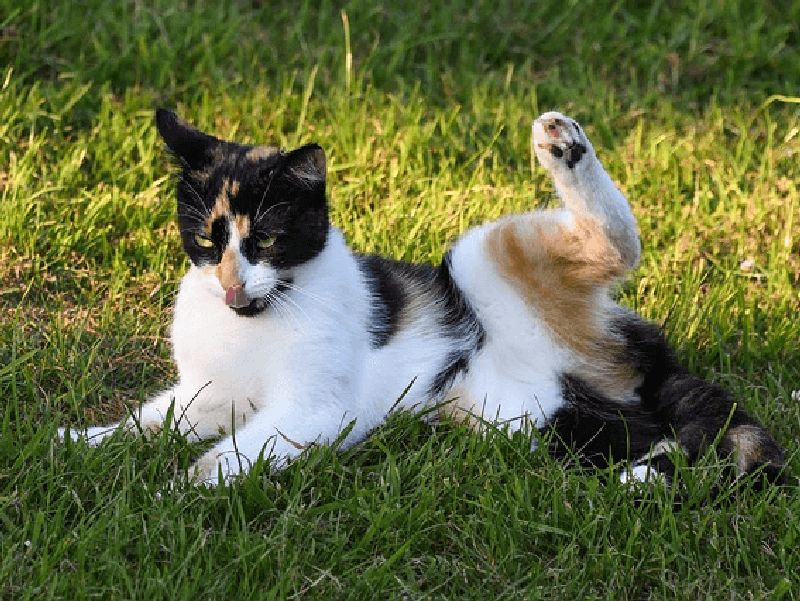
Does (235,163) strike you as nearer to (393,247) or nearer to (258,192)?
(258,192)

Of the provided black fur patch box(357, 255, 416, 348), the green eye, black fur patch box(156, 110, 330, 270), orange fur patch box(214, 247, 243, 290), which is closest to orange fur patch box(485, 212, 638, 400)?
black fur patch box(357, 255, 416, 348)

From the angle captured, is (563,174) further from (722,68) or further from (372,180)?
(722,68)

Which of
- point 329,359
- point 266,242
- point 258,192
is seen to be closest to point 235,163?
point 258,192

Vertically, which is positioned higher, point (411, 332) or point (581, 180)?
point (581, 180)

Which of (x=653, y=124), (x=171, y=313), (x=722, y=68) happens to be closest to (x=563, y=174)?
(x=171, y=313)

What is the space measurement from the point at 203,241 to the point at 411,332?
0.65 metres

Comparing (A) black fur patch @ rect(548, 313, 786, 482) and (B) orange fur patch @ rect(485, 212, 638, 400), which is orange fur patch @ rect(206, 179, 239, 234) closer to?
(B) orange fur patch @ rect(485, 212, 638, 400)

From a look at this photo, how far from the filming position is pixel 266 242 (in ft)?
9.60

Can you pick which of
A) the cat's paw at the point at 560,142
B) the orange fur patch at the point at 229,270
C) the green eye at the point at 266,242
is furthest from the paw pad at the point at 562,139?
the orange fur patch at the point at 229,270

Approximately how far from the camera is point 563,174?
3.09 meters

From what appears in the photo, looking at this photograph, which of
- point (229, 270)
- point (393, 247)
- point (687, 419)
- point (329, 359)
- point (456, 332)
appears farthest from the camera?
point (393, 247)

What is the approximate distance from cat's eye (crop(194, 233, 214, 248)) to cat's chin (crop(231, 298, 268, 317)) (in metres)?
0.17

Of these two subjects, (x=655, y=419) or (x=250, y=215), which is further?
(x=655, y=419)

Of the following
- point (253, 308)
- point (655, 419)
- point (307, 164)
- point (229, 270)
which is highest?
point (307, 164)
